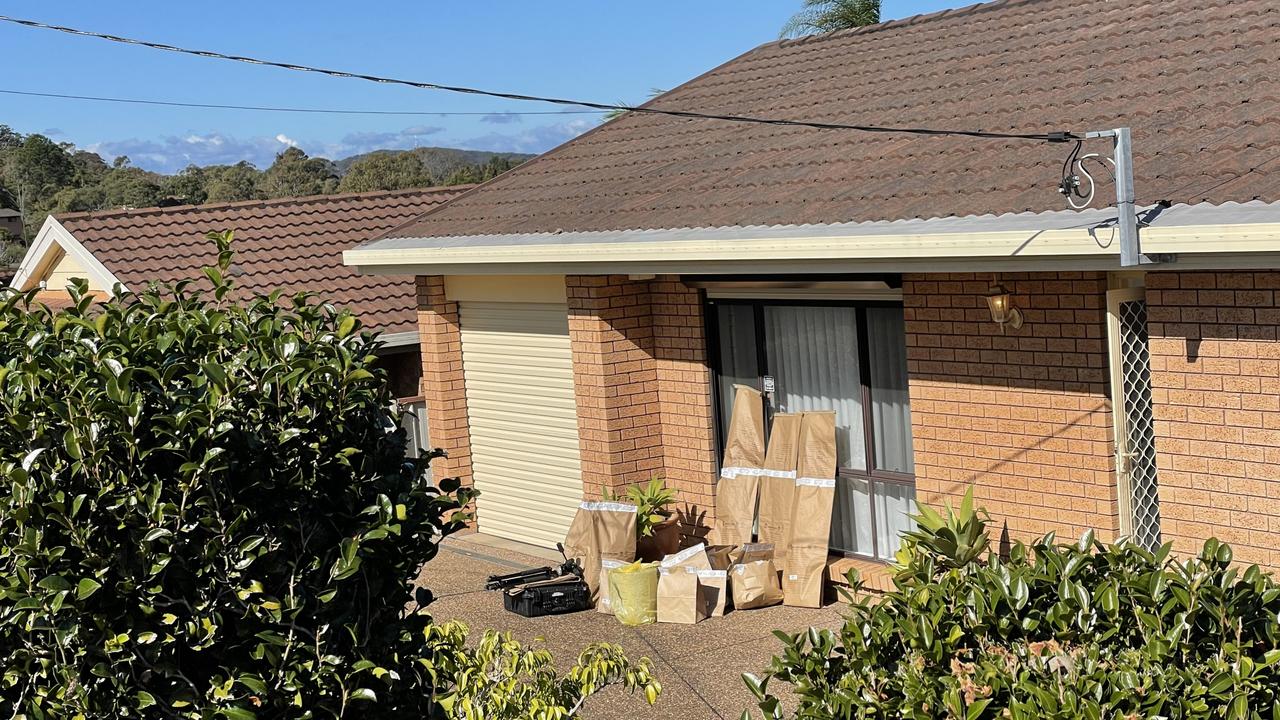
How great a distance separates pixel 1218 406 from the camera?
7734 millimetres

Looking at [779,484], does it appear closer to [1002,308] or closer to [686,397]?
[686,397]

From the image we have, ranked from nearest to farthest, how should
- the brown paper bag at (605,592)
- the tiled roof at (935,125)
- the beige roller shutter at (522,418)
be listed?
the tiled roof at (935,125)
the brown paper bag at (605,592)
the beige roller shutter at (522,418)

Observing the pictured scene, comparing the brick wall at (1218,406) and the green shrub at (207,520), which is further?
the brick wall at (1218,406)

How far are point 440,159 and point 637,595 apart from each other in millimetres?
68496

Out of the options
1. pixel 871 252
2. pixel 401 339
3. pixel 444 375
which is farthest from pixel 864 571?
pixel 401 339

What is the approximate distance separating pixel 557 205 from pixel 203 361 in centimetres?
833

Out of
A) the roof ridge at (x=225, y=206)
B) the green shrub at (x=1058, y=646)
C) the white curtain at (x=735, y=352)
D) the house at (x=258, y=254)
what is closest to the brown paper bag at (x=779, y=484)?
the white curtain at (x=735, y=352)

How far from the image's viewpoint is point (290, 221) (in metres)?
18.4

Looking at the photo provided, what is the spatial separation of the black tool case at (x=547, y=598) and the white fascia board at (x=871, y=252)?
2495 mm

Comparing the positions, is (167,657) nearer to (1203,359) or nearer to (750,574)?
(1203,359)

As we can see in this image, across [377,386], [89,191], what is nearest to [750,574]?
[377,386]

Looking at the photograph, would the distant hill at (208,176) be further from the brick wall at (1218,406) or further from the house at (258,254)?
the brick wall at (1218,406)

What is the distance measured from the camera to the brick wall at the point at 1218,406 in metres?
7.53

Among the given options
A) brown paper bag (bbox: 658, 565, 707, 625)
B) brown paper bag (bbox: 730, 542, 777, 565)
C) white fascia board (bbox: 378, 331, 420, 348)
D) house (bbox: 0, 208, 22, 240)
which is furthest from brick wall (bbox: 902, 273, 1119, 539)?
house (bbox: 0, 208, 22, 240)
